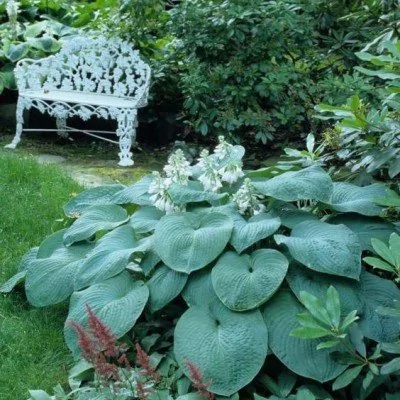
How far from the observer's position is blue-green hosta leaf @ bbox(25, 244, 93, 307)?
12.3 feet

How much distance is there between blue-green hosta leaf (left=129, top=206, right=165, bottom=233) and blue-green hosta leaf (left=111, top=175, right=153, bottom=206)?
0.04m

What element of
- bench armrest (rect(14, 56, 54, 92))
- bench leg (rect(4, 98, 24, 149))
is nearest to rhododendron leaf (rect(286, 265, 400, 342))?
bench leg (rect(4, 98, 24, 149))

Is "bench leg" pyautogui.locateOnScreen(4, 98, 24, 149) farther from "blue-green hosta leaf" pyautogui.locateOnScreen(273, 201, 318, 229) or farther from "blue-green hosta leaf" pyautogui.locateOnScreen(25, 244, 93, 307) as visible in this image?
"blue-green hosta leaf" pyautogui.locateOnScreen(273, 201, 318, 229)

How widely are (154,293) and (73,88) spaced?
4.30 metres

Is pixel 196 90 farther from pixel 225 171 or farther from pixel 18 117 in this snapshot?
pixel 225 171

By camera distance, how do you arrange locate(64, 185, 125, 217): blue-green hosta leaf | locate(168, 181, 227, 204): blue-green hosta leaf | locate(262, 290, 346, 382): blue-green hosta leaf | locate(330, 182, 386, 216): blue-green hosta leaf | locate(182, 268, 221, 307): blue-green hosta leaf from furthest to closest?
1. locate(64, 185, 125, 217): blue-green hosta leaf
2. locate(168, 181, 227, 204): blue-green hosta leaf
3. locate(330, 182, 386, 216): blue-green hosta leaf
4. locate(182, 268, 221, 307): blue-green hosta leaf
5. locate(262, 290, 346, 382): blue-green hosta leaf

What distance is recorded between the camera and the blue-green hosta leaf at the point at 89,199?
→ 14.2 ft

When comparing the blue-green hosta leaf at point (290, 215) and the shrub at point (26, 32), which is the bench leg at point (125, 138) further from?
the blue-green hosta leaf at point (290, 215)

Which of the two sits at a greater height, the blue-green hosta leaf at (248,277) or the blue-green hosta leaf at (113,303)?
the blue-green hosta leaf at (248,277)

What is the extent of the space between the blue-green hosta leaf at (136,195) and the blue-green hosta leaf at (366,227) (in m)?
0.93

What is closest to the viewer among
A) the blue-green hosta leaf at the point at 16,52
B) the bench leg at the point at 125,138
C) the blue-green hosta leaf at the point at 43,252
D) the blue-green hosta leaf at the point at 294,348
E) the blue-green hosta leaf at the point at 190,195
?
the blue-green hosta leaf at the point at 294,348

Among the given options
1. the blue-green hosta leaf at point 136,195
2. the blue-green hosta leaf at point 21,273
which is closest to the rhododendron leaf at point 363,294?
the blue-green hosta leaf at point 136,195

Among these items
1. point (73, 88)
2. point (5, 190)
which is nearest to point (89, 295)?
point (5, 190)

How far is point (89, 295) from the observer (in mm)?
3494
